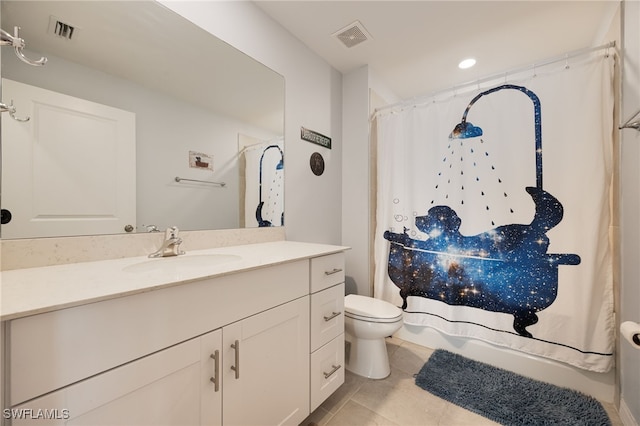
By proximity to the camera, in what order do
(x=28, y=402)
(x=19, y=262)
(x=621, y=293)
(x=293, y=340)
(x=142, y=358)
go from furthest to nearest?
(x=621, y=293)
(x=293, y=340)
(x=19, y=262)
(x=142, y=358)
(x=28, y=402)

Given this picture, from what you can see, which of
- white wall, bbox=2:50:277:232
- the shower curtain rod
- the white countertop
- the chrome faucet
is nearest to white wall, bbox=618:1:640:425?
the shower curtain rod

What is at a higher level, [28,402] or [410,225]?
[410,225]

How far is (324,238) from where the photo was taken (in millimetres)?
2059

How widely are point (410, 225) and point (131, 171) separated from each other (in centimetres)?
181

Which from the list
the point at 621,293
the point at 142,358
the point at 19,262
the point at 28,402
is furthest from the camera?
the point at 621,293

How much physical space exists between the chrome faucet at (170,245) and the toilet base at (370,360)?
1264mm

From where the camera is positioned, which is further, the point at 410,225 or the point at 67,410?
the point at 410,225

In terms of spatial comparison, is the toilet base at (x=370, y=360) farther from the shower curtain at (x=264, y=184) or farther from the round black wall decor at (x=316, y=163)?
the round black wall decor at (x=316, y=163)

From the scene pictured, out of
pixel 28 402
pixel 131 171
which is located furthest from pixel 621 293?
pixel 131 171

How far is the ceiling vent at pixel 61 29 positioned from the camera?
934mm

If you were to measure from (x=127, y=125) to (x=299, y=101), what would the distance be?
1.12m

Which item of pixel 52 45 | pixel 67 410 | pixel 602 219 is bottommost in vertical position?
pixel 67 410

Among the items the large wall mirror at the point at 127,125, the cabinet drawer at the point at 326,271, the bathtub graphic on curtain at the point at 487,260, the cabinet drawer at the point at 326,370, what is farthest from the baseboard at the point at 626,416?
the large wall mirror at the point at 127,125

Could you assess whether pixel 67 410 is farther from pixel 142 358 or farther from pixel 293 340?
pixel 293 340
